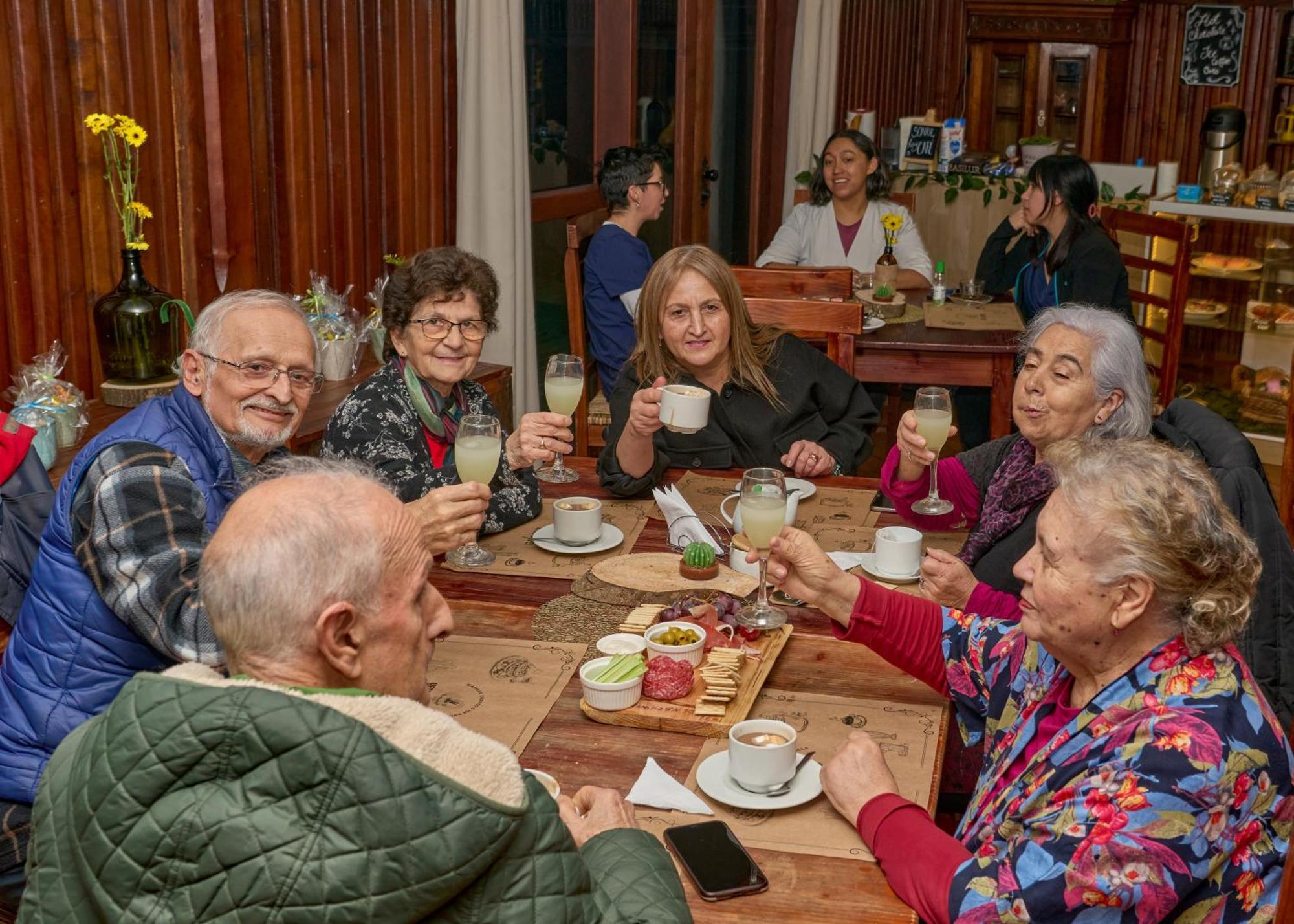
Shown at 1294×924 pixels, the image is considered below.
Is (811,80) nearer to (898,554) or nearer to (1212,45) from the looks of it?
(1212,45)

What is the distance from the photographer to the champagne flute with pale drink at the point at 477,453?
253 centimetres

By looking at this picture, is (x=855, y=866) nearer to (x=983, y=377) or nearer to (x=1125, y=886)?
(x=1125, y=886)

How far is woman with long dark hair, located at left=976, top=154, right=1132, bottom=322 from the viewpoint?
16.6ft

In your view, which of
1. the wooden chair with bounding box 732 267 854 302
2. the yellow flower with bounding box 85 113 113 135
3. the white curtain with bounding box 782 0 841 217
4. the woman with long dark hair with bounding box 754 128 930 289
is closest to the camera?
the yellow flower with bounding box 85 113 113 135

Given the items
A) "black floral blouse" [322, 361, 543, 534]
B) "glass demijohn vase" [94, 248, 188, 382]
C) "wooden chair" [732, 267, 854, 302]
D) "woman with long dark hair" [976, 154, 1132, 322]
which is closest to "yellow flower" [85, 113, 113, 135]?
"glass demijohn vase" [94, 248, 188, 382]

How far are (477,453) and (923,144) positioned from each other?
5452mm

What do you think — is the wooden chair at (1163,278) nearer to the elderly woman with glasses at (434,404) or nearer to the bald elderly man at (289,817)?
the elderly woman with glasses at (434,404)

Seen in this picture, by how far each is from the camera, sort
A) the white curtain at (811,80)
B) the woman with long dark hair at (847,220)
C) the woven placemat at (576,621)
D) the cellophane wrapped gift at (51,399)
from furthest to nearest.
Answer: the white curtain at (811,80), the woman with long dark hair at (847,220), the cellophane wrapped gift at (51,399), the woven placemat at (576,621)

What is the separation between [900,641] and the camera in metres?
2.03

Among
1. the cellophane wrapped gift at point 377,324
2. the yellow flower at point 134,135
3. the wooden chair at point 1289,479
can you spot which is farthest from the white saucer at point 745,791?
the yellow flower at point 134,135

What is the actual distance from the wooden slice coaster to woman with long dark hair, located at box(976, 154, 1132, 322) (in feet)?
9.85

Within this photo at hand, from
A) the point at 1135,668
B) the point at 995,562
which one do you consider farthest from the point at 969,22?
the point at 1135,668

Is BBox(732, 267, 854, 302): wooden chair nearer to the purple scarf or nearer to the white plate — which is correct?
the white plate

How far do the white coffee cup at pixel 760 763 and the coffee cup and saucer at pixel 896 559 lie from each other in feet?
2.44
